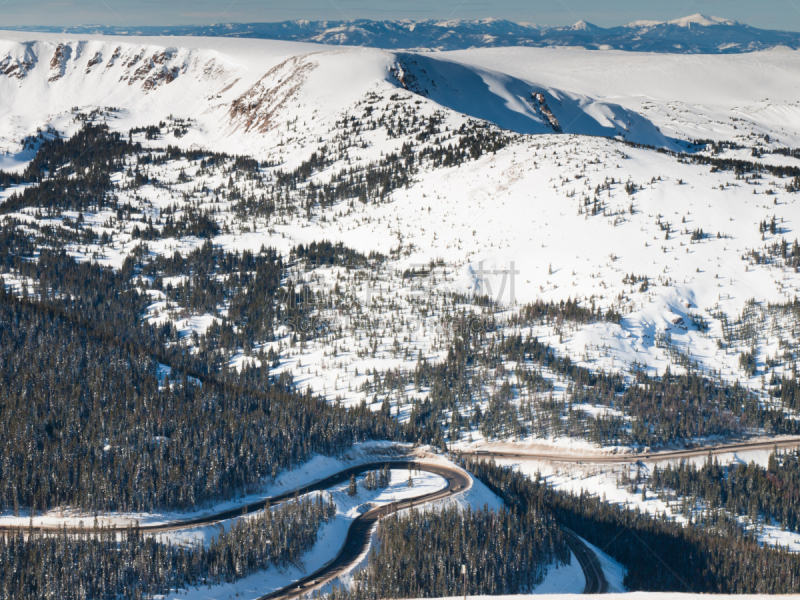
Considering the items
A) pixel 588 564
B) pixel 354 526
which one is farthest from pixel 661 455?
pixel 354 526

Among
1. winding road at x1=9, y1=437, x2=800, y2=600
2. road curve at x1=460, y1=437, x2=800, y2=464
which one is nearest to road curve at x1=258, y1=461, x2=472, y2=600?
winding road at x1=9, y1=437, x2=800, y2=600

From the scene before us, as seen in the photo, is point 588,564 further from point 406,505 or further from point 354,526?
point 354,526

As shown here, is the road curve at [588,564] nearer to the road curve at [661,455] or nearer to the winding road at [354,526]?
the winding road at [354,526]

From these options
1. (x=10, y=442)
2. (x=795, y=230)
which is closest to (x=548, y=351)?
(x=795, y=230)

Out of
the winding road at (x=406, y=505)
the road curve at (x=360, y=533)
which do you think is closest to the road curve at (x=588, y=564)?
the winding road at (x=406, y=505)

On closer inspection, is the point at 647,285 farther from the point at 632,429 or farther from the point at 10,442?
the point at 10,442

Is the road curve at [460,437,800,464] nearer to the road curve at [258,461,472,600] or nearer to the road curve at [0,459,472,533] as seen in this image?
the road curve at [0,459,472,533]

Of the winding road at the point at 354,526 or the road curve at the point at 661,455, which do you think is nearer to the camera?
the winding road at the point at 354,526

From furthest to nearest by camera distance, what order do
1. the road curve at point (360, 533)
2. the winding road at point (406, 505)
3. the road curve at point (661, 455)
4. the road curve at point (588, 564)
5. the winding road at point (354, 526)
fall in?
the road curve at point (661, 455) < the road curve at point (588, 564) < the winding road at point (406, 505) < the winding road at point (354, 526) < the road curve at point (360, 533)
